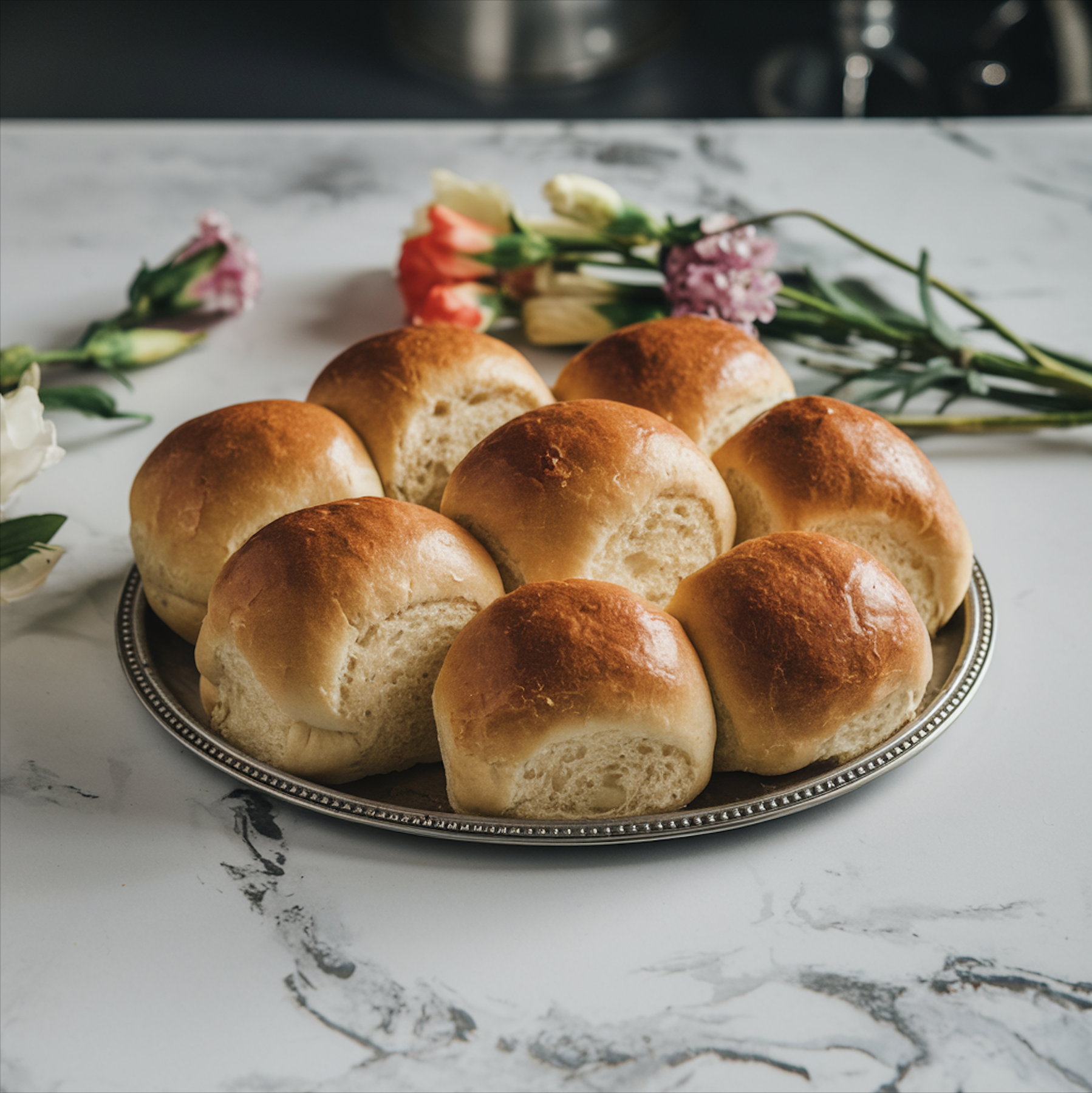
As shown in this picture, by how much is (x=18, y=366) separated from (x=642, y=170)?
91cm

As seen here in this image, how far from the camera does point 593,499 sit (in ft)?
2.42

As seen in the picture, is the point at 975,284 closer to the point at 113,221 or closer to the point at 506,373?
the point at 506,373

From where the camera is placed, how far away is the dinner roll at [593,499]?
0.74 meters

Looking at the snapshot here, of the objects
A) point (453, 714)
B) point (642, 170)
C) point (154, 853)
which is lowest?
point (154, 853)

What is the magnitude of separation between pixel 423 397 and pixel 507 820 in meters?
0.34

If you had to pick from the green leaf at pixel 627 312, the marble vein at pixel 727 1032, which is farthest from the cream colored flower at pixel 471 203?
the marble vein at pixel 727 1032

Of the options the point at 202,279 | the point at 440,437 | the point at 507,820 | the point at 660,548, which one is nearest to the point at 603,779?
the point at 507,820

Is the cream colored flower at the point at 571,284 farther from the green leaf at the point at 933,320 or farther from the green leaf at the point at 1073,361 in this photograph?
the green leaf at the point at 1073,361

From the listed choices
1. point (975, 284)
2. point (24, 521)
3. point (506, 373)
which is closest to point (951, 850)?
point (506, 373)

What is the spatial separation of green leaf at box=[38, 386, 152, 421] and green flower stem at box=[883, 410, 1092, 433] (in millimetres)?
746

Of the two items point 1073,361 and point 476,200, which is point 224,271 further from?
point 1073,361

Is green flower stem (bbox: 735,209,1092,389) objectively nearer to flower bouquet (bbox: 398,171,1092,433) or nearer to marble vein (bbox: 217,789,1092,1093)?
flower bouquet (bbox: 398,171,1092,433)

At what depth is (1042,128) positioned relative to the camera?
5.66 ft

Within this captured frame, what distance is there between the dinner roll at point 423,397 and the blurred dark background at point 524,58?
179 centimetres
